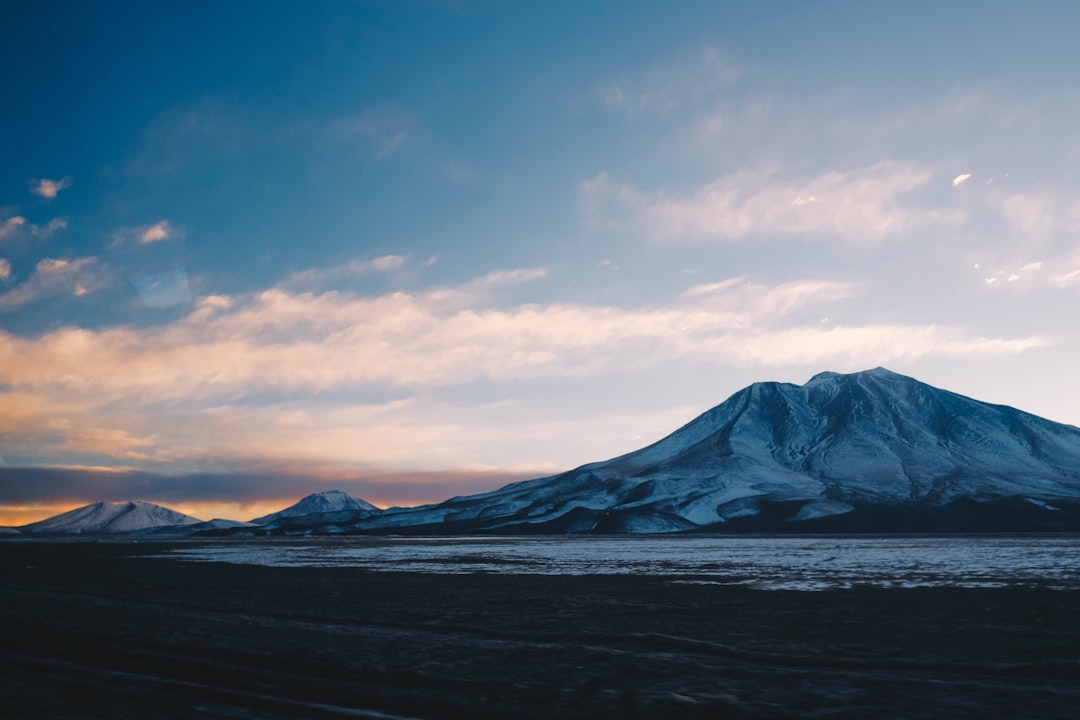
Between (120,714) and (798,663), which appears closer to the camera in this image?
(120,714)

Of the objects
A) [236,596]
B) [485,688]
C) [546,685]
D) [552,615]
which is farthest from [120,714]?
[236,596]

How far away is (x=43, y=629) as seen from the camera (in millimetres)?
17781

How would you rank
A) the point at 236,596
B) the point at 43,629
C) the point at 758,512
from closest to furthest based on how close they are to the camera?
the point at 43,629, the point at 236,596, the point at 758,512

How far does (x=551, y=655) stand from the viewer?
14.0 metres

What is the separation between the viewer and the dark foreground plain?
33.0ft

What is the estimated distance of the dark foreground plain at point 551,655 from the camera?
10055 millimetres

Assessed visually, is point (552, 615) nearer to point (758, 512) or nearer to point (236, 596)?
point (236, 596)

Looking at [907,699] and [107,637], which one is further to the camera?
[107,637]

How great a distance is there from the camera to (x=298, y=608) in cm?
2180

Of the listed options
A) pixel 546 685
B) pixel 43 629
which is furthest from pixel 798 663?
pixel 43 629

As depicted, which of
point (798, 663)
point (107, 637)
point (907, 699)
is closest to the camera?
point (907, 699)

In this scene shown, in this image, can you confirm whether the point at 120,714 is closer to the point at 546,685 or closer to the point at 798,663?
the point at 546,685

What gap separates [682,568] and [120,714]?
33.4 metres

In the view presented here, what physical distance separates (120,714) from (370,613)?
449 inches
